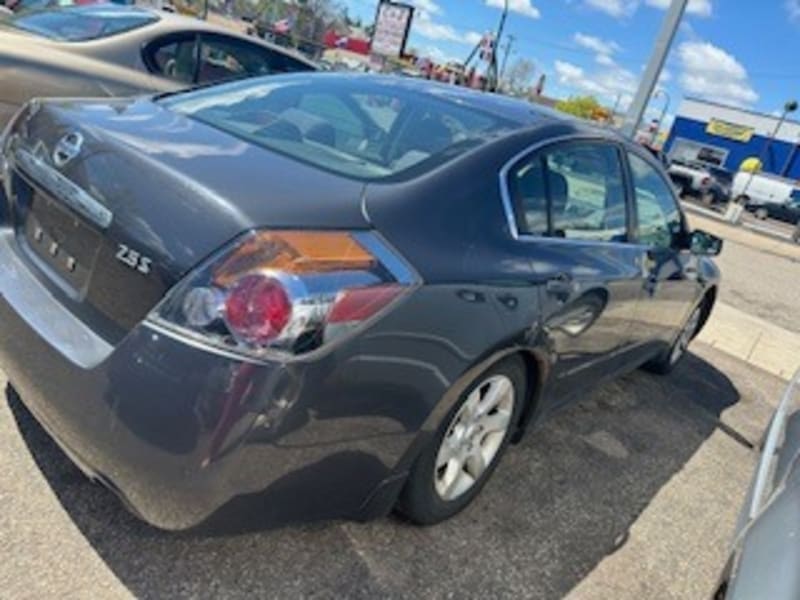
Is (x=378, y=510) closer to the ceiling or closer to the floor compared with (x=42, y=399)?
closer to the floor

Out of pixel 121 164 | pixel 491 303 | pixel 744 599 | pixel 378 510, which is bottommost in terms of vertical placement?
pixel 378 510

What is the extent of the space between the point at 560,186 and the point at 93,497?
2.08 metres

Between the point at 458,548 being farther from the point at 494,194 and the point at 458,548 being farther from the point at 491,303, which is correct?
the point at 494,194

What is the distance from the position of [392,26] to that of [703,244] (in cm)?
2598

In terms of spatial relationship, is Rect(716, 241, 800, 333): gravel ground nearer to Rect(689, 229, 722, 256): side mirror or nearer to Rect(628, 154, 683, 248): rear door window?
Rect(689, 229, 722, 256): side mirror

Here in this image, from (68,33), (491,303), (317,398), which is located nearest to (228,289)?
(317,398)

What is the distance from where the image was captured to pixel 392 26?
2814 cm

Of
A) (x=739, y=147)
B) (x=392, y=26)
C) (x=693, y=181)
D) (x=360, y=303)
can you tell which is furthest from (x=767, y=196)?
(x=360, y=303)

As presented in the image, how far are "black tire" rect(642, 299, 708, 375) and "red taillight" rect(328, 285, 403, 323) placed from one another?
3.54 m

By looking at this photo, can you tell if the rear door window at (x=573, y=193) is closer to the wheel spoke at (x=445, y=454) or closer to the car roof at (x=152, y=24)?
the wheel spoke at (x=445, y=454)

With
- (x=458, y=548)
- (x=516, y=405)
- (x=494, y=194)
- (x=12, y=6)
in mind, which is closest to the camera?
(x=494, y=194)

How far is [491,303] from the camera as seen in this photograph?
7.80ft

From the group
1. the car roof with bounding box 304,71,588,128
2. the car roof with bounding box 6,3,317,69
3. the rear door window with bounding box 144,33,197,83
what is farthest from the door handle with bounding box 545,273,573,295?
the car roof with bounding box 6,3,317,69

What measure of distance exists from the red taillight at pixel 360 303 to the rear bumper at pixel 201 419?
0.08 meters
